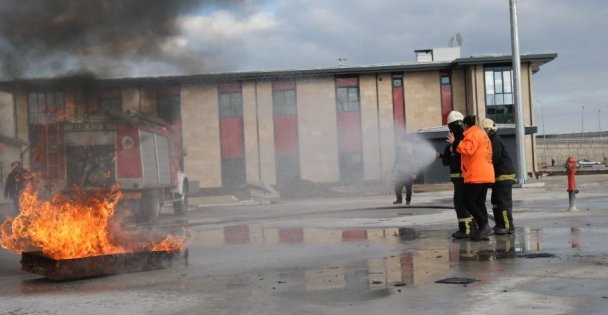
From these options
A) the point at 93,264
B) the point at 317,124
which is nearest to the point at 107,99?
the point at 93,264

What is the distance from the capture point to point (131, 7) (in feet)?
26.9

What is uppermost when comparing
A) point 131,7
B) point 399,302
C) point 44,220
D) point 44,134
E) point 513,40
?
point 513,40

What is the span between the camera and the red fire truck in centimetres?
1480

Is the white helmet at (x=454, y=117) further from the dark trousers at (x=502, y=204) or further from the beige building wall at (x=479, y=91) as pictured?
the beige building wall at (x=479, y=91)

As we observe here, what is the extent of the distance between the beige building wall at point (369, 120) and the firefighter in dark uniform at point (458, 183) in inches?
1210

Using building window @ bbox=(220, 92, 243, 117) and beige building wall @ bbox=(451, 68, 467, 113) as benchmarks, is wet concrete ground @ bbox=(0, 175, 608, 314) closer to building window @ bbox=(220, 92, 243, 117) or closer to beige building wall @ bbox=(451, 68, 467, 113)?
building window @ bbox=(220, 92, 243, 117)

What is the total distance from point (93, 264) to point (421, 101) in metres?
36.3

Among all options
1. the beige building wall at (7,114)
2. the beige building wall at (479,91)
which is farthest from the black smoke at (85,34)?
the beige building wall at (479,91)

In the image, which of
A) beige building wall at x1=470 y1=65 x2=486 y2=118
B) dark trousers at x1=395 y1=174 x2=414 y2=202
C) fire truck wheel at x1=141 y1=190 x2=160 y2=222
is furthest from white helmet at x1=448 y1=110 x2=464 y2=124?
beige building wall at x1=470 y1=65 x2=486 y2=118

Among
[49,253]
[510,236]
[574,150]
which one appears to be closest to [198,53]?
[49,253]

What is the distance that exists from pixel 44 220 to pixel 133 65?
269cm

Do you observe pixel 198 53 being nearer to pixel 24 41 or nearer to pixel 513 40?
pixel 24 41

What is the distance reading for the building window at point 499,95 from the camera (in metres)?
41.3

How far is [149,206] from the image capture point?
16.3m
